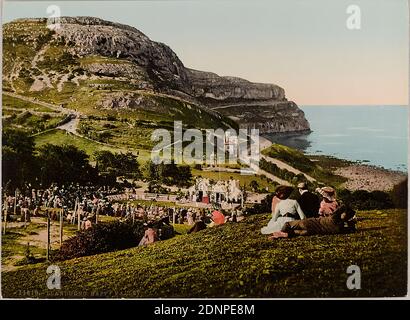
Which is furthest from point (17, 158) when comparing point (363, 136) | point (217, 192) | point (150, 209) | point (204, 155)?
point (363, 136)

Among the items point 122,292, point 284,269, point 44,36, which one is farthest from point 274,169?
point 44,36

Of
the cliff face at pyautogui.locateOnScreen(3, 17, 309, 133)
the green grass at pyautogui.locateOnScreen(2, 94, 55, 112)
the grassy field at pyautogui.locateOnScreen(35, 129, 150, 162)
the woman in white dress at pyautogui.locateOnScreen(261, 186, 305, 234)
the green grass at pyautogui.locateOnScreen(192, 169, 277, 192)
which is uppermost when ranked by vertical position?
the cliff face at pyautogui.locateOnScreen(3, 17, 309, 133)

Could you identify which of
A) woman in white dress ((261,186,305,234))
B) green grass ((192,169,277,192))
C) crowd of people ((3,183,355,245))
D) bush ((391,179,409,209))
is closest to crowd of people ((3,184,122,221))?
crowd of people ((3,183,355,245))

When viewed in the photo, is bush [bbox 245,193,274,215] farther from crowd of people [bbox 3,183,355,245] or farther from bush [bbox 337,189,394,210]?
bush [bbox 337,189,394,210]

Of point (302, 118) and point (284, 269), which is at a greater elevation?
point (302, 118)

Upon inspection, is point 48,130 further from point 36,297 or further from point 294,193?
point 294,193

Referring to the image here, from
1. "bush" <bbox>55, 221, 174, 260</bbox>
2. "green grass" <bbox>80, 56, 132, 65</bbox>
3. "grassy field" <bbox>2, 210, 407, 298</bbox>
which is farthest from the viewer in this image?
"green grass" <bbox>80, 56, 132, 65</bbox>
